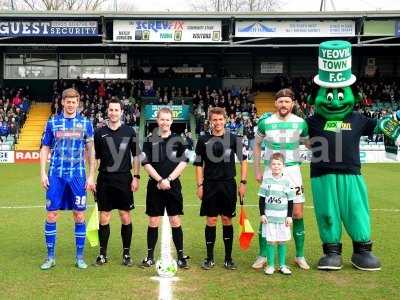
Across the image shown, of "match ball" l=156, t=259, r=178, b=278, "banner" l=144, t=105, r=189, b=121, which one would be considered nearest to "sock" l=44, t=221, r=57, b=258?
"match ball" l=156, t=259, r=178, b=278

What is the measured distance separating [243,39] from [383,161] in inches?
364

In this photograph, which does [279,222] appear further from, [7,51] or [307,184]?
[7,51]

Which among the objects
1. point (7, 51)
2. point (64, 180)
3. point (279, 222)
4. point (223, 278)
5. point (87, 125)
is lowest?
point (223, 278)

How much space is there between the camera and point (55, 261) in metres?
6.86

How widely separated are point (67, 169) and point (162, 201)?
1.12 meters

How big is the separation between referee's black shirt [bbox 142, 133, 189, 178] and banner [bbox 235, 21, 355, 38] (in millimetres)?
20959

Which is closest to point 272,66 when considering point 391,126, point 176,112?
point 176,112

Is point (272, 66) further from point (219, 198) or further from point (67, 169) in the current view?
point (67, 169)

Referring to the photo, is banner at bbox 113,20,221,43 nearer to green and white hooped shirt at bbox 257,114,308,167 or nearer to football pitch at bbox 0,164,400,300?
football pitch at bbox 0,164,400,300

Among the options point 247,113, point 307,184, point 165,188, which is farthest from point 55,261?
point 247,113

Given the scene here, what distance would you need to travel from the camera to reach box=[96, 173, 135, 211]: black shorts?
6.66m

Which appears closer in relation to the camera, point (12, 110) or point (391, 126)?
point (391, 126)

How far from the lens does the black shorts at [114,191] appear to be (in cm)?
666

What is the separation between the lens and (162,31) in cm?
2667
